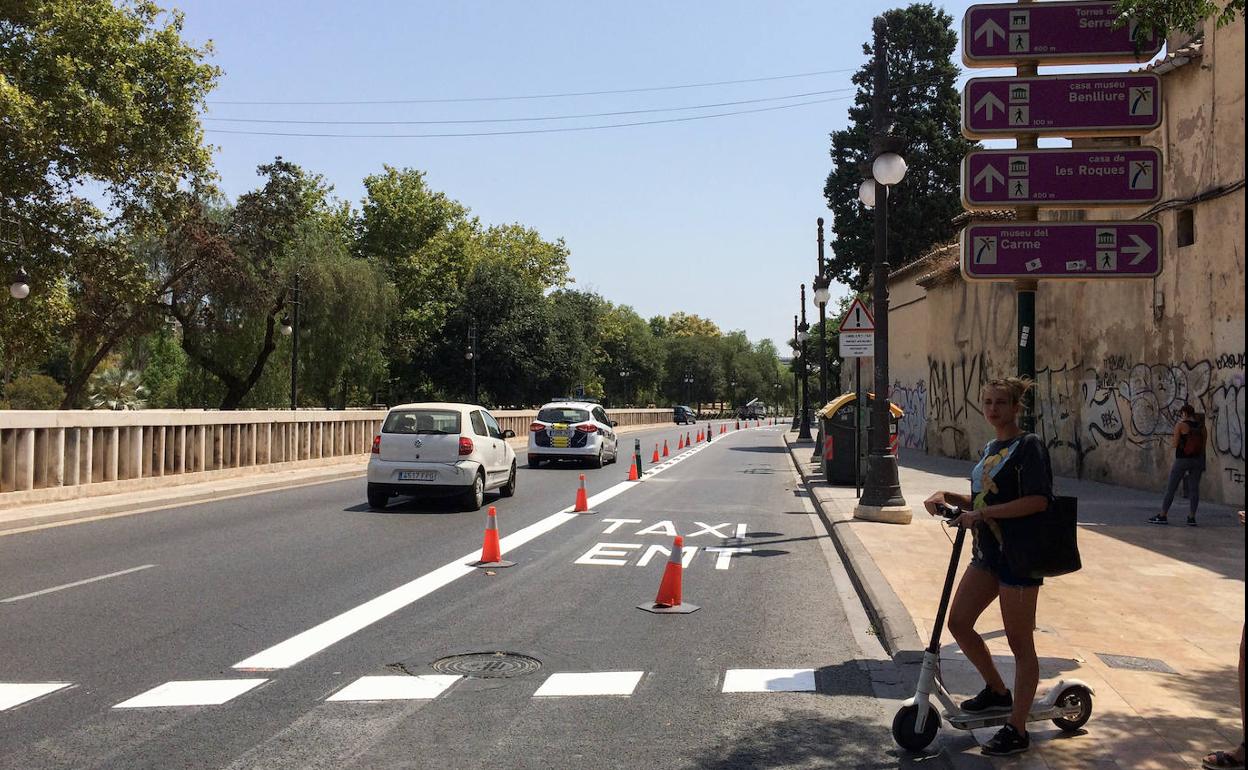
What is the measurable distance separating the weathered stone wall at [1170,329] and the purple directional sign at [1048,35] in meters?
5.31

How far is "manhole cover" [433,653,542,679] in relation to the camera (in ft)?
19.6

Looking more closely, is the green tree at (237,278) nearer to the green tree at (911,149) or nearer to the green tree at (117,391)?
the green tree at (117,391)

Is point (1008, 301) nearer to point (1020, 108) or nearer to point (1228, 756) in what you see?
point (1020, 108)

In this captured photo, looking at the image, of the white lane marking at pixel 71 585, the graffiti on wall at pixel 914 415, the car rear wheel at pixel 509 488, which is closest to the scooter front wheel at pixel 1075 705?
the white lane marking at pixel 71 585

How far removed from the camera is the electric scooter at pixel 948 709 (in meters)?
4.57

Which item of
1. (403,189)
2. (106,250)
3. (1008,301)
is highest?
(403,189)

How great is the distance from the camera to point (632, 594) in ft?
28.2

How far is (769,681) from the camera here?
592 centimetres

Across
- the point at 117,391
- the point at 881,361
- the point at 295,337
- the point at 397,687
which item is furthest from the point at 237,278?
the point at 397,687

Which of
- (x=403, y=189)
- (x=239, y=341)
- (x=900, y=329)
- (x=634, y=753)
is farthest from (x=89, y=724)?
(x=403, y=189)

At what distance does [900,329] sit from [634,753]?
116 ft

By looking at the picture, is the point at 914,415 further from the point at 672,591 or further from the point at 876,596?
the point at 672,591

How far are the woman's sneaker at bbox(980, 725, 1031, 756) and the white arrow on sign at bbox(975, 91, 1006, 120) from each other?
6404 mm

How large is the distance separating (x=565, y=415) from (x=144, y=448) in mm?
11100
